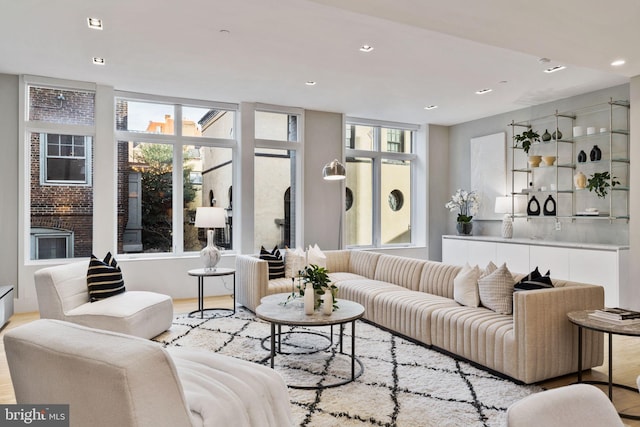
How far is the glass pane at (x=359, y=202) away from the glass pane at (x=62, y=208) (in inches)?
158

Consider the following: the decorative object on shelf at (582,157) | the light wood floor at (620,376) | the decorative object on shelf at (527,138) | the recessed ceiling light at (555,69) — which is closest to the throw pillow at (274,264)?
the light wood floor at (620,376)

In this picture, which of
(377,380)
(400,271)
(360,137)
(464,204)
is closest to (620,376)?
(377,380)

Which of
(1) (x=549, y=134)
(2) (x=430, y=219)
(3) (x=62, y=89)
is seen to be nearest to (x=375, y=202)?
(2) (x=430, y=219)

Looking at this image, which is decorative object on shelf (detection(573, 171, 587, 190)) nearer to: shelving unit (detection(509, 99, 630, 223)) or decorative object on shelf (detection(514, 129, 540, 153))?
shelving unit (detection(509, 99, 630, 223))

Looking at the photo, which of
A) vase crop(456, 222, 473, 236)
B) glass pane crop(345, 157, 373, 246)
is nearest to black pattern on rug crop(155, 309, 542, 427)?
glass pane crop(345, 157, 373, 246)

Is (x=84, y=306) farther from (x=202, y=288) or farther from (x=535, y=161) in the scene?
(x=535, y=161)

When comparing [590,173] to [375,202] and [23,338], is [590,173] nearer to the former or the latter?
[375,202]

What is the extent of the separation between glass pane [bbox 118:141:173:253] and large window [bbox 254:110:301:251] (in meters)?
1.30

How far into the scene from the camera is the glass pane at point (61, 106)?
205 inches

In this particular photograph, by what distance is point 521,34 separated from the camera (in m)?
3.13

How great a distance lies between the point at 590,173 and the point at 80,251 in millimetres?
6919

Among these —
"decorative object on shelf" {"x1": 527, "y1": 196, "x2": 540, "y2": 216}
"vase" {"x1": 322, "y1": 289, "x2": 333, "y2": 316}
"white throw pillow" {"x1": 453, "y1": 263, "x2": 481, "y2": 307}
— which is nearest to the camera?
"vase" {"x1": 322, "y1": 289, "x2": 333, "y2": 316}

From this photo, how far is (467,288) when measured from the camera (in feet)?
12.1

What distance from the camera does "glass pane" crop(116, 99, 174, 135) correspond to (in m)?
5.72
